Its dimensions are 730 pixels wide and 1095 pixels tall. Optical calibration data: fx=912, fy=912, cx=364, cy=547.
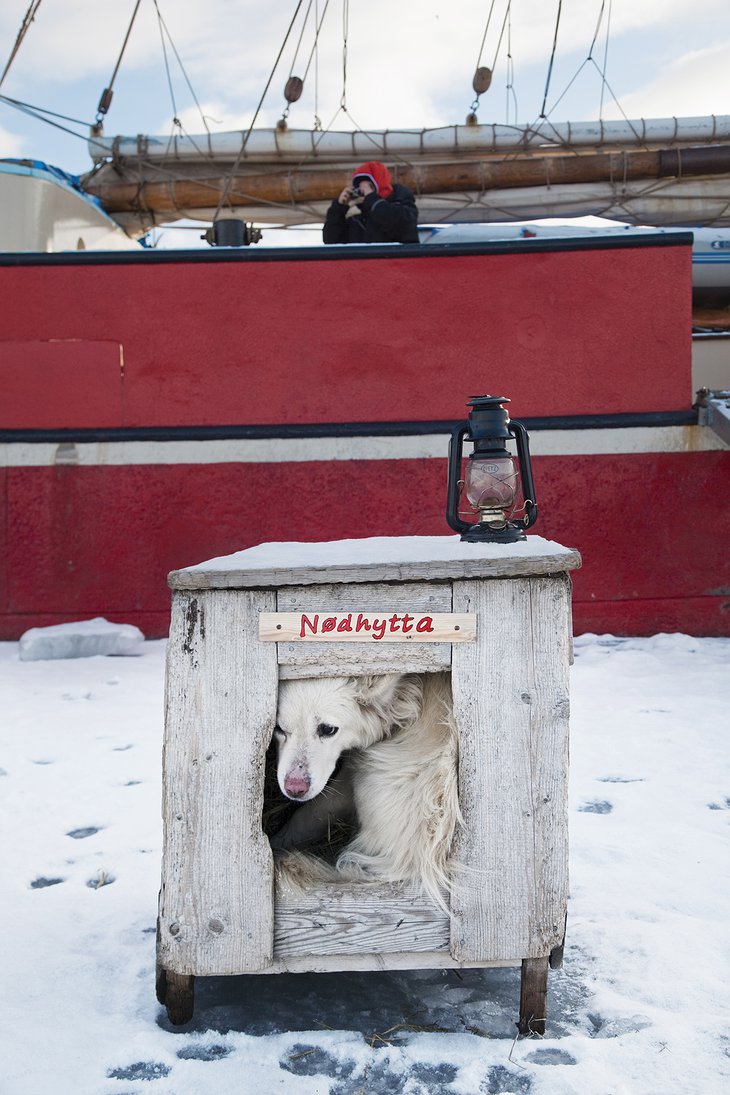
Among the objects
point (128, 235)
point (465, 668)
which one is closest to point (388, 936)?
point (465, 668)

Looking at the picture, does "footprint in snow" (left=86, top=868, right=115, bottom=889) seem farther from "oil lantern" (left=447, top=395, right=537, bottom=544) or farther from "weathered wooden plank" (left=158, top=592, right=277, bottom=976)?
"oil lantern" (left=447, top=395, right=537, bottom=544)

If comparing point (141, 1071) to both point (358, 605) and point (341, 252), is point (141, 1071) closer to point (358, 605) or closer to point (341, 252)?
point (358, 605)

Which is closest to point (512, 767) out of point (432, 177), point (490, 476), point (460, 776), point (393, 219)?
point (460, 776)

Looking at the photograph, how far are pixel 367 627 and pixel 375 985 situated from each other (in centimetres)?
75

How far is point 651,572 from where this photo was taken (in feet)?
15.5

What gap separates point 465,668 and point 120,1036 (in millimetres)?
876

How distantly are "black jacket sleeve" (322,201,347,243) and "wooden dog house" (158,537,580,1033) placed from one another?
13.6 feet

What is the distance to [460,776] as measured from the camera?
5.23 feet

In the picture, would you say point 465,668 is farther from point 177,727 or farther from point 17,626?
point 17,626

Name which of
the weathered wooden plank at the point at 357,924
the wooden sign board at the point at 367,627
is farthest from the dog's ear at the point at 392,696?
the weathered wooden plank at the point at 357,924

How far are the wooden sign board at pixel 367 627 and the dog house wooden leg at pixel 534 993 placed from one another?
0.58 metres

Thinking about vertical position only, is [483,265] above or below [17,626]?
above

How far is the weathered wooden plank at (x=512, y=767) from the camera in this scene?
5.16 feet

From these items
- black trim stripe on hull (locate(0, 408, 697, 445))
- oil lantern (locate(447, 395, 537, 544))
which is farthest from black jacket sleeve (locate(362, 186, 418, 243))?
oil lantern (locate(447, 395, 537, 544))
